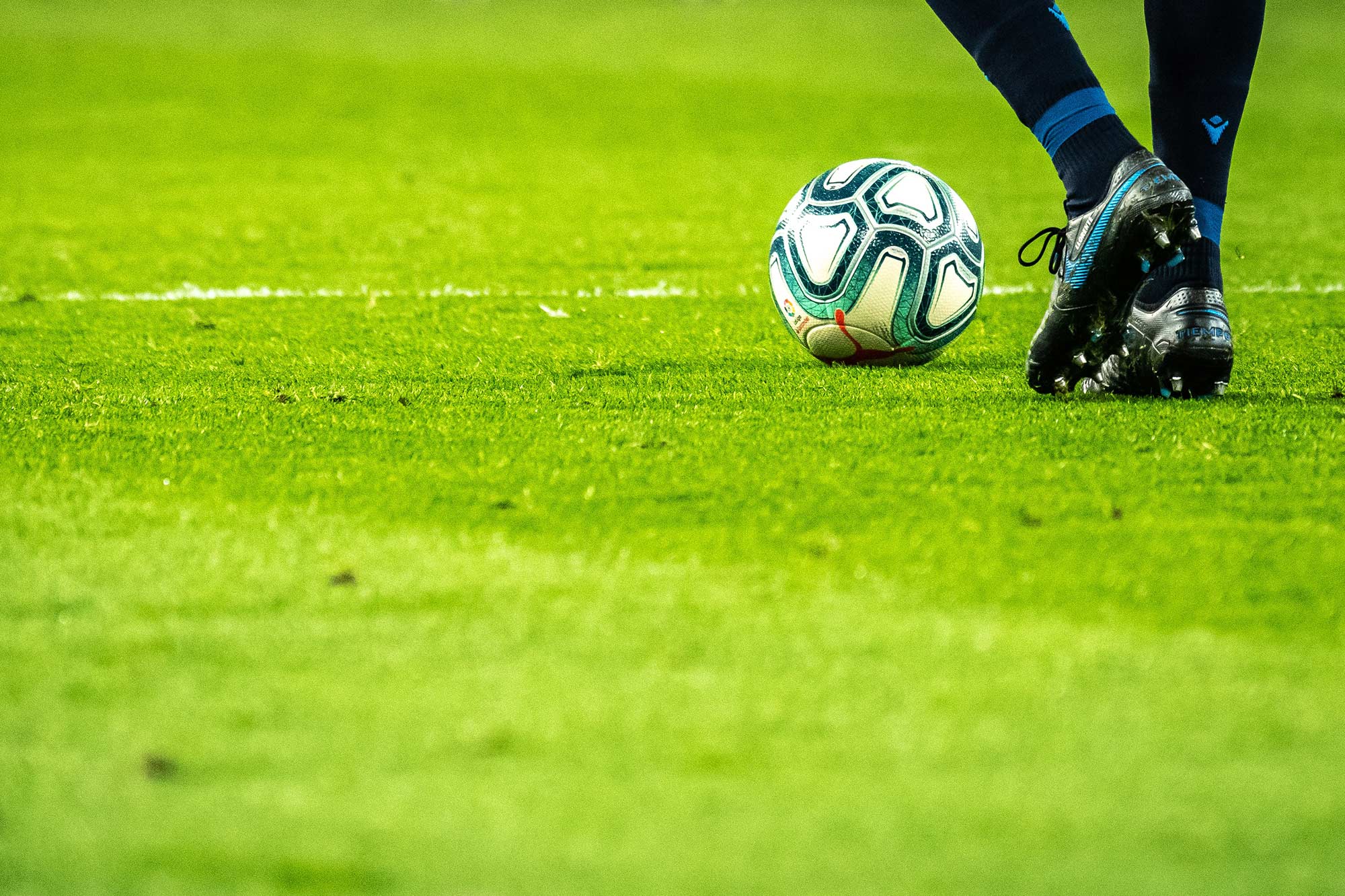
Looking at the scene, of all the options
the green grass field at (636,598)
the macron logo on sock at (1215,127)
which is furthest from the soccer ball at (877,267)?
the macron logo on sock at (1215,127)

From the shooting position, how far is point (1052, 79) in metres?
3.50

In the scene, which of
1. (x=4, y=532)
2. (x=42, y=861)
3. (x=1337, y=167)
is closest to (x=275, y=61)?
(x=1337, y=167)

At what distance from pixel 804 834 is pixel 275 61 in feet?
61.3

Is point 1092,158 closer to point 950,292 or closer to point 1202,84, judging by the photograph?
point 1202,84

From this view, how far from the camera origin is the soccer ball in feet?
13.3

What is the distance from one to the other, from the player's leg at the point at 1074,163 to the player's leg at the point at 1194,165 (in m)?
0.11

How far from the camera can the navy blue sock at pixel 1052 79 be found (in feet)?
11.4

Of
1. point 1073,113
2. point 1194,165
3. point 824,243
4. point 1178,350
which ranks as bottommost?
point 1178,350

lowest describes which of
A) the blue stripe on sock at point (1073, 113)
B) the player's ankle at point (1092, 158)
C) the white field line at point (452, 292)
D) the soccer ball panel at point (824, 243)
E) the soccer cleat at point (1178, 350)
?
the white field line at point (452, 292)

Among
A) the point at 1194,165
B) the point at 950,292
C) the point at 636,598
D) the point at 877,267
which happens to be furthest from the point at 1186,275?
the point at 636,598

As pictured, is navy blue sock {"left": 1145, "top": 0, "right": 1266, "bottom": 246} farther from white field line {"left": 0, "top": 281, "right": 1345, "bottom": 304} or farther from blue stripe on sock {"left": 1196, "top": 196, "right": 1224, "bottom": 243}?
white field line {"left": 0, "top": 281, "right": 1345, "bottom": 304}

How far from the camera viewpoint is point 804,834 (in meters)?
1.61

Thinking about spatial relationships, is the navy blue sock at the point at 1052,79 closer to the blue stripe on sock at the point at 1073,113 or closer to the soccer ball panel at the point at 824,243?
the blue stripe on sock at the point at 1073,113

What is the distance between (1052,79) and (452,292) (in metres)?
2.66
